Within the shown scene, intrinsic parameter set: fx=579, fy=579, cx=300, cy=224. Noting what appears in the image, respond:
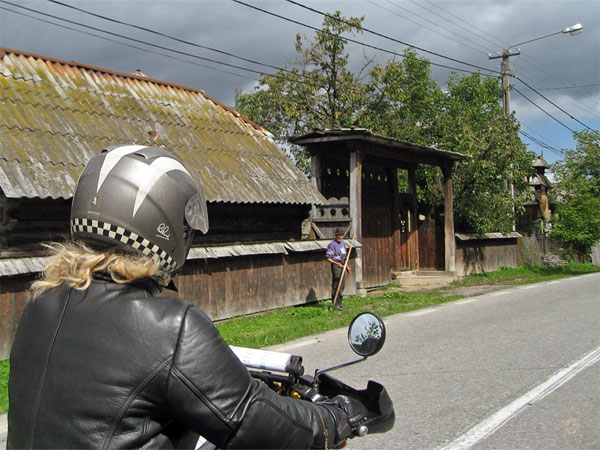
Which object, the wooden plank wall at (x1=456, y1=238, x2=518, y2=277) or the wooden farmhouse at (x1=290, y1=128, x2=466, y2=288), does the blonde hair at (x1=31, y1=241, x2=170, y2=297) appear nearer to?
the wooden farmhouse at (x1=290, y1=128, x2=466, y2=288)

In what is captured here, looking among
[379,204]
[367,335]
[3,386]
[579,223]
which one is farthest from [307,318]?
[579,223]

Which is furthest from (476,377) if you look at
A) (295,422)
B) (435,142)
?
(435,142)

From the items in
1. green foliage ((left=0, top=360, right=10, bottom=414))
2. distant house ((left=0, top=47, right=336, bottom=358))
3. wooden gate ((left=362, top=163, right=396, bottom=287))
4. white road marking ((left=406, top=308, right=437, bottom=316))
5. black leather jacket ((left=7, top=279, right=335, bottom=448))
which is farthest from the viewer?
wooden gate ((left=362, top=163, right=396, bottom=287))

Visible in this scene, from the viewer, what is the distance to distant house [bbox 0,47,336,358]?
8.97 metres

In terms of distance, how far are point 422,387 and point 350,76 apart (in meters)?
22.3

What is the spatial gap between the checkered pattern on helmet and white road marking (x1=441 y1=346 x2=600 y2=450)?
3.44 metres

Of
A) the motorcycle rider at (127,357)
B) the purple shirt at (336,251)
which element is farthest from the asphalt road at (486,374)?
the motorcycle rider at (127,357)

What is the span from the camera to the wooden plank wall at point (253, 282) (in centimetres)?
1068

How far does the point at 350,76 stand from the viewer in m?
26.7

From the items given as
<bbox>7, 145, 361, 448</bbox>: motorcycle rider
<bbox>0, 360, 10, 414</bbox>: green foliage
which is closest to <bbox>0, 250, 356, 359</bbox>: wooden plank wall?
<bbox>0, 360, 10, 414</bbox>: green foliage

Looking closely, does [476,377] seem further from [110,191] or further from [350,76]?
[350,76]

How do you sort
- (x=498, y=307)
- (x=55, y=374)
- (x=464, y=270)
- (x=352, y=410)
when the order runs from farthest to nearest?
(x=464, y=270) → (x=498, y=307) → (x=352, y=410) → (x=55, y=374)

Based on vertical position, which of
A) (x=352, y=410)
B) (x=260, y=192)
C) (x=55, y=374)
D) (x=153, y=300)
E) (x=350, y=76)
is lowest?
(x=352, y=410)

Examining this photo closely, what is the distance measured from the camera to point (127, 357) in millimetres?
1553
